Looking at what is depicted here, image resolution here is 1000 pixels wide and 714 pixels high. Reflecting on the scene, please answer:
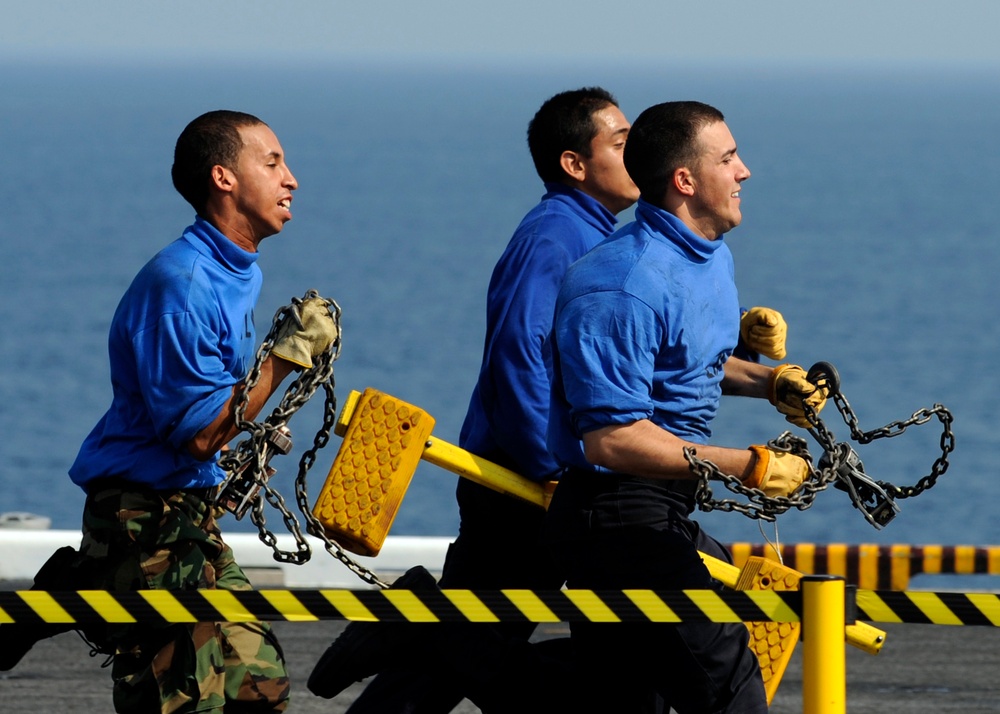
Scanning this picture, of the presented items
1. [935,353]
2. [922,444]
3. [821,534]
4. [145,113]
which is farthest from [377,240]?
[145,113]

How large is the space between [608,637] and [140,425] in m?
1.40

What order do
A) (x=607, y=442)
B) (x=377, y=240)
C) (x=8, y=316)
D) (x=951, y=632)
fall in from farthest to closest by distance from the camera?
(x=377, y=240) < (x=8, y=316) < (x=951, y=632) < (x=607, y=442)

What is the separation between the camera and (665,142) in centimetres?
595

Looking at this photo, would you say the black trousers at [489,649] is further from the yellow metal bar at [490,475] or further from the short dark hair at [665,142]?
the short dark hair at [665,142]

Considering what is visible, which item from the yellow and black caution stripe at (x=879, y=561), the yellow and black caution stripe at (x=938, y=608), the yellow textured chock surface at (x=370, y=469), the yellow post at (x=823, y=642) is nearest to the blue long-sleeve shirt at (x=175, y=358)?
the yellow textured chock surface at (x=370, y=469)

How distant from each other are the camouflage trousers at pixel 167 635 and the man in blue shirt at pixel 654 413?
889 millimetres

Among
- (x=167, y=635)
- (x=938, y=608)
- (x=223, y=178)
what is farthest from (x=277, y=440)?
(x=938, y=608)

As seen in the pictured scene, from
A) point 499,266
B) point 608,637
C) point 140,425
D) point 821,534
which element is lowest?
point 821,534

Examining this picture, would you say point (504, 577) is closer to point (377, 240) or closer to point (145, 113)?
point (377, 240)

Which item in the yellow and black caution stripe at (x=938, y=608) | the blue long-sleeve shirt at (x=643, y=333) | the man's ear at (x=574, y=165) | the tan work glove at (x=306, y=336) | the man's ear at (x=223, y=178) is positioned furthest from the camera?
the man's ear at (x=574, y=165)

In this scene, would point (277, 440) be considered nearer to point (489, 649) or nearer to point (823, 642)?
point (489, 649)

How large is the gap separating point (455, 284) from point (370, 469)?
1863 inches

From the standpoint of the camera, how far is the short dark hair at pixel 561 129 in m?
7.07

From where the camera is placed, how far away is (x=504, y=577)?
673 centimetres
